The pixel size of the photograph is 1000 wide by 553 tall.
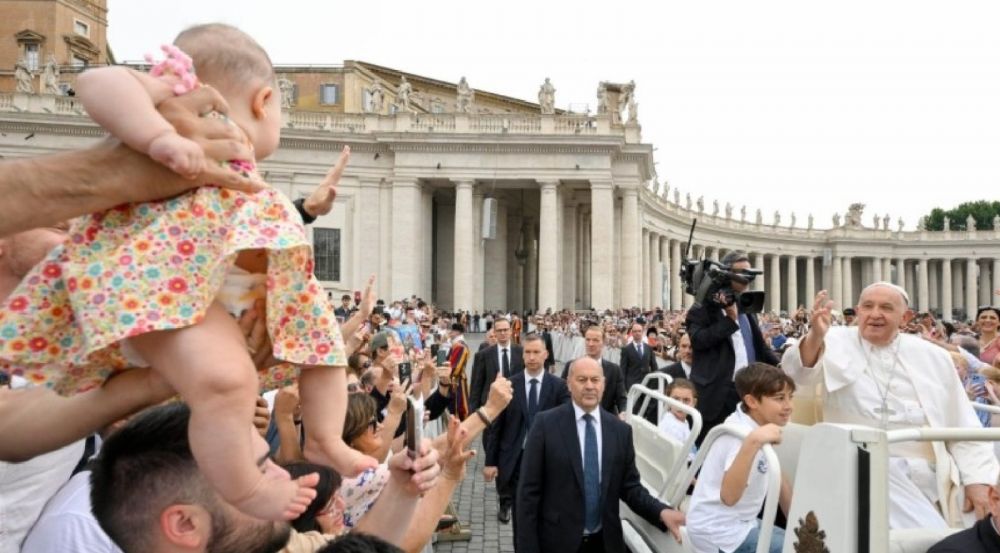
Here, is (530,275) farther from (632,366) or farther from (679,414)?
(679,414)

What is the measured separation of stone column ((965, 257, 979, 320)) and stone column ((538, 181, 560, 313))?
6894cm

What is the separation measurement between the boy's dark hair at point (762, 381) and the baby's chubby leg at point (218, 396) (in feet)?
12.8

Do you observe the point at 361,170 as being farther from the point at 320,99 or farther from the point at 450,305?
the point at 320,99

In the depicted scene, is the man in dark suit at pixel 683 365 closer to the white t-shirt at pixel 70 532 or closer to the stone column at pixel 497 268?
the white t-shirt at pixel 70 532

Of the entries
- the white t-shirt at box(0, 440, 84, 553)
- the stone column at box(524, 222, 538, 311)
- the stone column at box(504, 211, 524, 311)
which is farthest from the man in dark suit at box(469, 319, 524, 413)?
the stone column at box(524, 222, 538, 311)

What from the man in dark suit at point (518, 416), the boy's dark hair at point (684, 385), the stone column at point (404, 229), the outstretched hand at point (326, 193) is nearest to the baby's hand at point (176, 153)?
the outstretched hand at point (326, 193)

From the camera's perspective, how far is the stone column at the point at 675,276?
6494 centimetres

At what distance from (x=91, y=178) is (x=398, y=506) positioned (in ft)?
4.66

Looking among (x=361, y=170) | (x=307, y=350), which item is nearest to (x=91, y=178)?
(x=307, y=350)

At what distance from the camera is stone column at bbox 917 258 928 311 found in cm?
9075

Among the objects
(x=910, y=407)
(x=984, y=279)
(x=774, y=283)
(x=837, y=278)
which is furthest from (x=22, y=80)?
(x=984, y=279)

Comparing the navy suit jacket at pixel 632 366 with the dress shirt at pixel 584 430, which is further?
the navy suit jacket at pixel 632 366

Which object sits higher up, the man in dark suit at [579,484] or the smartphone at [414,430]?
the smartphone at [414,430]

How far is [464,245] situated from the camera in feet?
137
